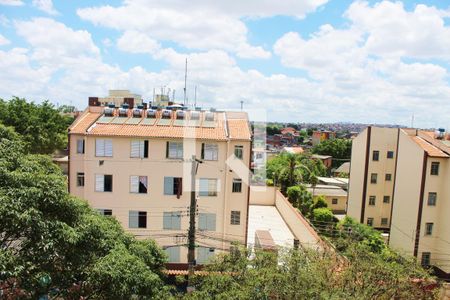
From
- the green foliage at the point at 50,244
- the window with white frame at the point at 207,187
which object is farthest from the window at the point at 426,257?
the green foliage at the point at 50,244

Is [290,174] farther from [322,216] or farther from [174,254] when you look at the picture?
[174,254]

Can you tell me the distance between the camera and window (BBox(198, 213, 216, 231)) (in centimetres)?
2492

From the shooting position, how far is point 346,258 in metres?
16.2

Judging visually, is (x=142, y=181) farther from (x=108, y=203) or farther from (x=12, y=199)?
(x=12, y=199)

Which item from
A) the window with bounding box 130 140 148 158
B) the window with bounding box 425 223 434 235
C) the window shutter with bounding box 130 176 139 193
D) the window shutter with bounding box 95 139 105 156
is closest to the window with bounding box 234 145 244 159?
the window with bounding box 130 140 148 158

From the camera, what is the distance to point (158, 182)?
2466 centimetres

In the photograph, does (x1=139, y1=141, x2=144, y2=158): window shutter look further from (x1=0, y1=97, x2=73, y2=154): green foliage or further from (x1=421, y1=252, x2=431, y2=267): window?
(x1=421, y1=252, x2=431, y2=267): window

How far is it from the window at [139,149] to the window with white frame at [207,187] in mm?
3814

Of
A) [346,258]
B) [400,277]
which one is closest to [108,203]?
[346,258]

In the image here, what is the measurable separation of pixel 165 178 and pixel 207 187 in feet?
8.66

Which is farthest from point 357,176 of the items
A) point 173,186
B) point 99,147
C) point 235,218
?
point 99,147

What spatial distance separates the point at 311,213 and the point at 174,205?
50.4ft

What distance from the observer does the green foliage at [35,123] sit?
128ft

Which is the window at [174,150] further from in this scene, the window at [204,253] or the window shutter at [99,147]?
the window at [204,253]
